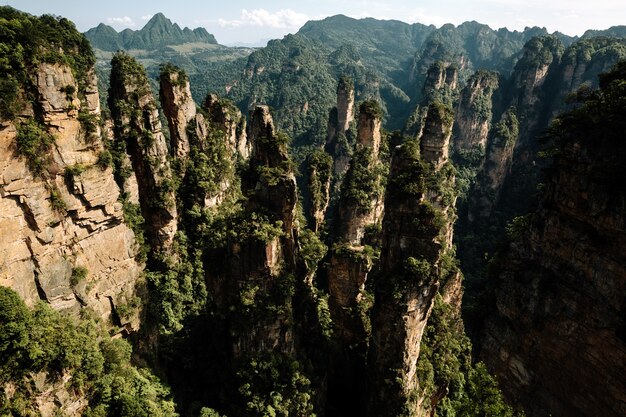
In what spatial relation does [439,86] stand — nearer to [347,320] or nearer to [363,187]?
Answer: [363,187]

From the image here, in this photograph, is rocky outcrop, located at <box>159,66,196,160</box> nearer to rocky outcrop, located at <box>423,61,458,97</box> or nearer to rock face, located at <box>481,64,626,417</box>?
rock face, located at <box>481,64,626,417</box>

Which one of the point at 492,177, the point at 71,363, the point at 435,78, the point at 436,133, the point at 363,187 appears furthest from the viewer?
the point at 435,78

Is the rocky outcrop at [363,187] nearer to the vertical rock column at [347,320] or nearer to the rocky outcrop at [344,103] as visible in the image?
the vertical rock column at [347,320]

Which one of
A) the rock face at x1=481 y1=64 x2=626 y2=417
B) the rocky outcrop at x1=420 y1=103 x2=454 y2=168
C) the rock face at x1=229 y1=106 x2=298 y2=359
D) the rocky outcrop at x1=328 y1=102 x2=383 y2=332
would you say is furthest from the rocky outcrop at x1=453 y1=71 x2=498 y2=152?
the rock face at x1=229 y1=106 x2=298 y2=359

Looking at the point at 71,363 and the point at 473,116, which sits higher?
the point at 473,116

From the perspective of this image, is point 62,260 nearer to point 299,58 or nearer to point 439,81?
point 439,81

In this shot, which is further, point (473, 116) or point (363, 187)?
point (473, 116)

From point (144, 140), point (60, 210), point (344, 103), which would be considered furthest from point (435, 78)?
point (60, 210)
